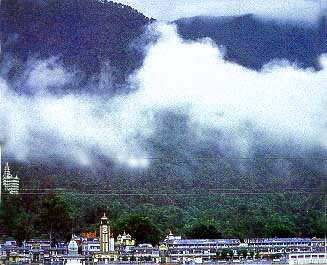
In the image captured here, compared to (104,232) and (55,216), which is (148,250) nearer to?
(104,232)

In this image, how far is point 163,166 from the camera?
9094mm

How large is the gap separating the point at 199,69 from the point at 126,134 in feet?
2.47

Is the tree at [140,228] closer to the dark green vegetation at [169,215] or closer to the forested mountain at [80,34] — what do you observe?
the dark green vegetation at [169,215]

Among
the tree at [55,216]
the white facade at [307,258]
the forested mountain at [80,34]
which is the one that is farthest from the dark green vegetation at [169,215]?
the forested mountain at [80,34]

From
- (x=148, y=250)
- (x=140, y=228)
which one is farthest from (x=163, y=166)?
(x=148, y=250)

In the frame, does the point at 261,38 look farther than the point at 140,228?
Yes

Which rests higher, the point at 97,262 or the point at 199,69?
the point at 199,69

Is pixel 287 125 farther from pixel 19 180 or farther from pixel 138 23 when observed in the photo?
pixel 19 180

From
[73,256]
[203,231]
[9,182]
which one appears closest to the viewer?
[9,182]

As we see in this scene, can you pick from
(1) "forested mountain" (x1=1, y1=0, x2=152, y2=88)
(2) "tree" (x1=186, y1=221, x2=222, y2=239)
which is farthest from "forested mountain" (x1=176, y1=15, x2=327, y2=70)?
(2) "tree" (x1=186, y1=221, x2=222, y2=239)

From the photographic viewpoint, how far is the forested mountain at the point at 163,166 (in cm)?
895

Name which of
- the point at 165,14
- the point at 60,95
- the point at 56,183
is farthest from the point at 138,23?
the point at 56,183

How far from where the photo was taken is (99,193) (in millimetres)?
9047

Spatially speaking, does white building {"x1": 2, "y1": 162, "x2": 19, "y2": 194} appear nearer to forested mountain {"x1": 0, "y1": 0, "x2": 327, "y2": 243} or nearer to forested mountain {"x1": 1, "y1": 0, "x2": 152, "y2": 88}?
forested mountain {"x1": 0, "y1": 0, "x2": 327, "y2": 243}
